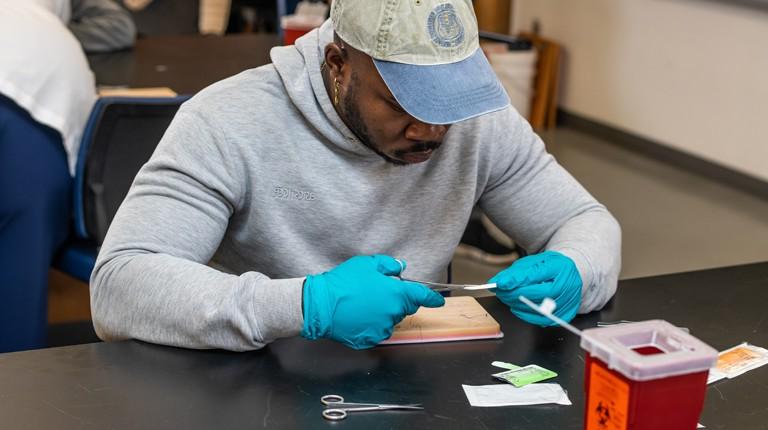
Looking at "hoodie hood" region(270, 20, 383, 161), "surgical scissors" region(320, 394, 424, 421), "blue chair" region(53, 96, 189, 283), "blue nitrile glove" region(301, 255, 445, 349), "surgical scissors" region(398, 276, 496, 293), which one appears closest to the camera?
"surgical scissors" region(320, 394, 424, 421)

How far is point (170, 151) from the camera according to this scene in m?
1.39

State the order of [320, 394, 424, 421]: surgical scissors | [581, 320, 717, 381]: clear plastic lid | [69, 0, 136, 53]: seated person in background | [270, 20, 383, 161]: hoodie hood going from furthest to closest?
[69, 0, 136, 53]: seated person in background, [270, 20, 383, 161]: hoodie hood, [320, 394, 424, 421]: surgical scissors, [581, 320, 717, 381]: clear plastic lid

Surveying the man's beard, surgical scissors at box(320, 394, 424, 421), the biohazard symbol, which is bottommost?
surgical scissors at box(320, 394, 424, 421)

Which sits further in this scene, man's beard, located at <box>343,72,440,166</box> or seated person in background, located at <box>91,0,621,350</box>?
man's beard, located at <box>343,72,440,166</box>

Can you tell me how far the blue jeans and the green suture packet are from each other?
1.36m

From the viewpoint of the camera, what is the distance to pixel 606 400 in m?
0.92

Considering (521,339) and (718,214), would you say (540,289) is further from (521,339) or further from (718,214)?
(718,214)

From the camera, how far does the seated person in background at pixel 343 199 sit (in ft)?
4.11

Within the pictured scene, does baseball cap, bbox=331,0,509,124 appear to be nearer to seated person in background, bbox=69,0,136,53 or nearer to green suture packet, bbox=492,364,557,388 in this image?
green suture packet, bbox=492,364,557,388

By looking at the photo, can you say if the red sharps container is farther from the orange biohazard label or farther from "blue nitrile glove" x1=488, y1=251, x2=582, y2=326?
"blue nitrile glove" x1=488, y1=251, x2=582, y2=326

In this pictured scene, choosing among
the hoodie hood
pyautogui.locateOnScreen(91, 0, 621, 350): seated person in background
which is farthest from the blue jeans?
Result: the hoodie hood

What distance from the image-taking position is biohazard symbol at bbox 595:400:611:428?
923 mm

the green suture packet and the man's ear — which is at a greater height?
the man's ear

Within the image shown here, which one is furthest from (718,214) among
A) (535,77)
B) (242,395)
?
(242,395)
